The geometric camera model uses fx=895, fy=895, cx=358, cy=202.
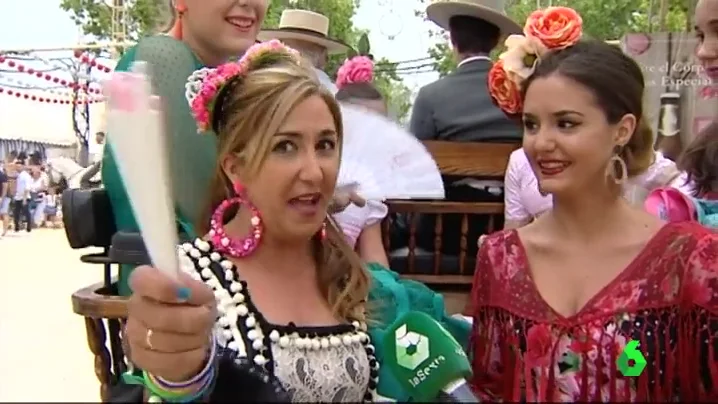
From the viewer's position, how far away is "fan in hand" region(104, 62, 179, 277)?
0.77 metres

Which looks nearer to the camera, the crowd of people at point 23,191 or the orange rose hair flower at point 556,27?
the orange rose hair flower at point 556,27

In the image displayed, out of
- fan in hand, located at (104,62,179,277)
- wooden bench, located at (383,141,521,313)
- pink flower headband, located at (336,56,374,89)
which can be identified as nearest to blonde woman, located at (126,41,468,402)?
fan in hand, located at (104,62,179,277)

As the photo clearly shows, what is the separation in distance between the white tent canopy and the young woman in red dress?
16.1 metres

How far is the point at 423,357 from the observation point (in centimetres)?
145

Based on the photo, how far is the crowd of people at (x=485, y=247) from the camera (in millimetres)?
1595

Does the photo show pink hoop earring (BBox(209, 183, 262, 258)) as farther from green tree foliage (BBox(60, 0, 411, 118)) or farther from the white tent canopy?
the white tent canopy

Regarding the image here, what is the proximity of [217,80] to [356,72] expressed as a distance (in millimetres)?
2648

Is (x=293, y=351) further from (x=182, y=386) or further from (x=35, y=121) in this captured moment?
(x=35, y=121)

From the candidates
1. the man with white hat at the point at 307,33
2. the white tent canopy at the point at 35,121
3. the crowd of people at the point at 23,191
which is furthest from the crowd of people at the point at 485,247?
the white tent canopy at the point at 35,121

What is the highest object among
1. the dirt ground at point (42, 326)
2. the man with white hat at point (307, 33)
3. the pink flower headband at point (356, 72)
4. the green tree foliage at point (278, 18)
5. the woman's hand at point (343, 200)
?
the green tree foliage at point (278, 18)

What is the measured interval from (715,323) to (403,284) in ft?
2.07

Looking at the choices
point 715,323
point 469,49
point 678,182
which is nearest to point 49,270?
point 469,49

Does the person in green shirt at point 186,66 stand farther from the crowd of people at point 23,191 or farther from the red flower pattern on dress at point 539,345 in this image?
the crowd of people at point 23,191

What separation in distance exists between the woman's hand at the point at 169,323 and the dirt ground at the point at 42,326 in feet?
0.26
